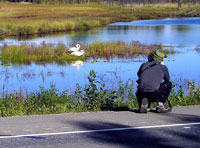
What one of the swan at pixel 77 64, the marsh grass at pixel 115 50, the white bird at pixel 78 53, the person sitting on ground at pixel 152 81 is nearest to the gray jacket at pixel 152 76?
the person sitting on ground at pixel 152 81

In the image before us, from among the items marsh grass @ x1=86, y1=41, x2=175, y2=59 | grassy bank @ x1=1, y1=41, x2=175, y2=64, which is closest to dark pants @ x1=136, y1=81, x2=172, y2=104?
grassy bank @ x1=1, y1=41, x2=175, y2=64

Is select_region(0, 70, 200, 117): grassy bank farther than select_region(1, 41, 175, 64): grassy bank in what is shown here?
Answer: No

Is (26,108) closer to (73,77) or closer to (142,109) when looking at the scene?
(142,109)

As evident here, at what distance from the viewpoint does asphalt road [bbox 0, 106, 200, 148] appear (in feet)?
23.2

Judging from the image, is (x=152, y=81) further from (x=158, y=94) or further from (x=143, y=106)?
(x=143, y=106)

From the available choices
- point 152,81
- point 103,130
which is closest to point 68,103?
point 152,81

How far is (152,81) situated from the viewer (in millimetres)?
9438

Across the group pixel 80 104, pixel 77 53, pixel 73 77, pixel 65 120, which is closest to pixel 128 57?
pixel 77 53

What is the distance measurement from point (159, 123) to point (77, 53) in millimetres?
19460

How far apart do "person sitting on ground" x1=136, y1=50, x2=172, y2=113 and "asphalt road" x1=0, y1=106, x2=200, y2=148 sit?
28 centimetres

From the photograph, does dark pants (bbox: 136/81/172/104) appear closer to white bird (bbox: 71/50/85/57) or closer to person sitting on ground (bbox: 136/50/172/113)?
person sitting on ground (bbox: 136/50/172/113)

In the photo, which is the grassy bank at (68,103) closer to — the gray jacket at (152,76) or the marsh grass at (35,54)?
the gray jacket at (152,76)

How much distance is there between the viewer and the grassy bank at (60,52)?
27.7m

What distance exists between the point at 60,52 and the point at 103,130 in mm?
20845
